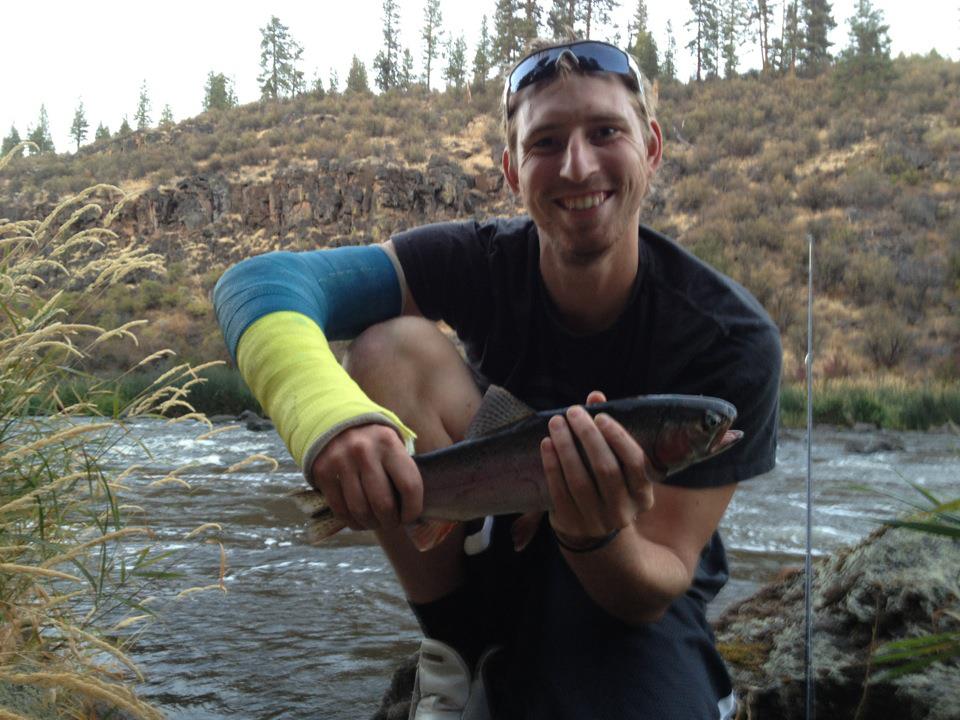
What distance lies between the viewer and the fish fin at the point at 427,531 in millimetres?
1926

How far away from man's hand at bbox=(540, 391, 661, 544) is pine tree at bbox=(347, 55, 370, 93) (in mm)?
52115

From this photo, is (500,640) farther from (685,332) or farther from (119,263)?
(119,263)

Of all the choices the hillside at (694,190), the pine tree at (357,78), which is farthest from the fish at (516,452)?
the pine tree at (357,78)

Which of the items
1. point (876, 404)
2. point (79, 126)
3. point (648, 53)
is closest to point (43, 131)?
point (79, 126)

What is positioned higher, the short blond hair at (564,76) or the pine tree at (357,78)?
the pine tree at (357,78)

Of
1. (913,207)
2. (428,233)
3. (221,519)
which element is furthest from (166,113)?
(428,233)

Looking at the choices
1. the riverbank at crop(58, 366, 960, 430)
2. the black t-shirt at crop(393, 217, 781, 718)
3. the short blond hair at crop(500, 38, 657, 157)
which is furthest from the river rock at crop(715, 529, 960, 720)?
the riverbank at crop(58, 366, 960, 430)

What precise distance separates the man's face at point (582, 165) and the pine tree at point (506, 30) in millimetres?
47038

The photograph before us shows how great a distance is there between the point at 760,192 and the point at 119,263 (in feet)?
98.8

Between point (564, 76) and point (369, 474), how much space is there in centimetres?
134

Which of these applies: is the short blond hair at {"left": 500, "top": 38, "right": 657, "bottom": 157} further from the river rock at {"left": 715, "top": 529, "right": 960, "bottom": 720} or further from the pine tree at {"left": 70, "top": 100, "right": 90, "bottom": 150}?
the pine tree at {"left": 70, "top": 100, "right": 90, "bottom": 150}

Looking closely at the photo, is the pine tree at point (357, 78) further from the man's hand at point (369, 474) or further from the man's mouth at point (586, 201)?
the man's hand at point (369, 474)

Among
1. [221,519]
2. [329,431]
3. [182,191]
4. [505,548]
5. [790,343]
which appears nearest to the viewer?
[329,431]

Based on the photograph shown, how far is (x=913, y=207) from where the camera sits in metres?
26.2
